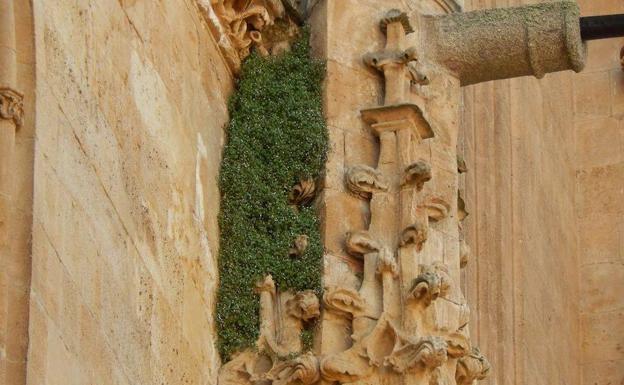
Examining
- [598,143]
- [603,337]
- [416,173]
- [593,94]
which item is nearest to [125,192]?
[416,173]

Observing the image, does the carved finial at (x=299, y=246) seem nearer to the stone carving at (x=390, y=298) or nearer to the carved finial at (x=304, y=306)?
the stone carving at (x=390, y=298)

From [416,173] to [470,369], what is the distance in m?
0.92

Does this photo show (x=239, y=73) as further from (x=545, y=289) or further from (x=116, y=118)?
(x=545, y=289)

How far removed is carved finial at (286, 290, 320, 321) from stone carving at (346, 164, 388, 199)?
59 cm

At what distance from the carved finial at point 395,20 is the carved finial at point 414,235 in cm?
111

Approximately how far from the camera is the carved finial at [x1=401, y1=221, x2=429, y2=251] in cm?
1157

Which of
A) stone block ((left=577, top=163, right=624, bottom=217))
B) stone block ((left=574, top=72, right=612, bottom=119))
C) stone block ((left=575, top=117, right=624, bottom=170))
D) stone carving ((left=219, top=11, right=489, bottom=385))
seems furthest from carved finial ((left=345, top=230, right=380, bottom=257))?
stone block ((left=574, top=72, right=612, bottom=119))

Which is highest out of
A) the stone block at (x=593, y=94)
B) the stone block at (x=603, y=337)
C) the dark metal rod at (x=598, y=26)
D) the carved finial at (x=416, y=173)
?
the stone block at (x=593, y=94)

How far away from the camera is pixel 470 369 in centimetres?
1188

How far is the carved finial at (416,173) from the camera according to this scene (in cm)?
1171

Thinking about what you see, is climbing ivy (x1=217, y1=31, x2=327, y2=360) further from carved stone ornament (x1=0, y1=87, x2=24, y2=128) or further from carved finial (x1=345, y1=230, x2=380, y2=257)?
carved stone ornament (x1=0, y1=87, x2=24, y2=128)

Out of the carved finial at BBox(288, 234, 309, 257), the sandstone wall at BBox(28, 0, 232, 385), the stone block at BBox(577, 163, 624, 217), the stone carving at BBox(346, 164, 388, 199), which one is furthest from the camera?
the stone block at BBox(577, 163, 624, 217)

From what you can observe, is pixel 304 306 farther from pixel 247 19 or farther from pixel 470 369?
pixel 247 19

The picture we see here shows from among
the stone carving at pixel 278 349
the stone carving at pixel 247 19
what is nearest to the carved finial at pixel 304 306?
the stone carving at pixel 278 349
